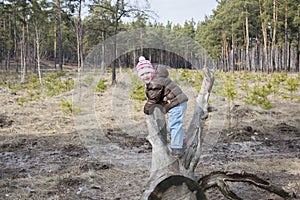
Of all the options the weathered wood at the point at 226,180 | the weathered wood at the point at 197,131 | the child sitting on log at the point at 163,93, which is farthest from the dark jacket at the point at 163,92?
the weathered wood at the point at 226,180

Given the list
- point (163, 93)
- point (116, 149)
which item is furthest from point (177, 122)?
point (116, 149)

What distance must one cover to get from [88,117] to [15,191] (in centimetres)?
454

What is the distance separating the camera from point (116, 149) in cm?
725

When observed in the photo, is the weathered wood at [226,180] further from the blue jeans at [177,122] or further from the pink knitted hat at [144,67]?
the pink knitted hat at [144,67]

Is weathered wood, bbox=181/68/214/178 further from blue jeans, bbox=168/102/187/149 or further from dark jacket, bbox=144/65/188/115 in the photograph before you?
dark jacket, bbox=144/65/188/115

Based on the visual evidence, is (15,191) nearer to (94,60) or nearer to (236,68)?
(94,60)

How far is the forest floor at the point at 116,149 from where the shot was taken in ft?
14.4

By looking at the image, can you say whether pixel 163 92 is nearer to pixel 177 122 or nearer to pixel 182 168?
pixel 177 122

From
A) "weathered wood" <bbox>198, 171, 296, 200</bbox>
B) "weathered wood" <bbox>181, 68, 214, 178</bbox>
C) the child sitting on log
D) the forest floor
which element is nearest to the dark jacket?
the child sitting on log

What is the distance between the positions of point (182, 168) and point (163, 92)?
94 cm

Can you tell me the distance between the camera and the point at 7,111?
1063 centimetres

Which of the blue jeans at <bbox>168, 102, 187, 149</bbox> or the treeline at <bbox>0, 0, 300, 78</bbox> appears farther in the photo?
the treeline at <bbox>0, 0, 300, 78</bbox>

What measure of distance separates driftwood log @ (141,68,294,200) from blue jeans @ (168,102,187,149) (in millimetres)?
Result: 103

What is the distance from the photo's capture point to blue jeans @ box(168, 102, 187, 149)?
2.64m
